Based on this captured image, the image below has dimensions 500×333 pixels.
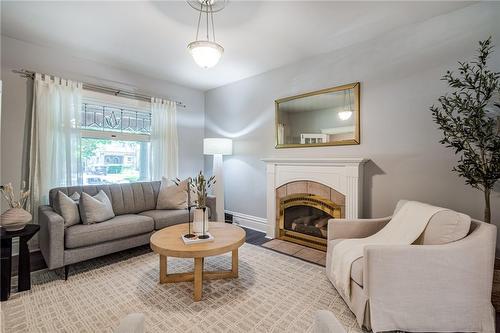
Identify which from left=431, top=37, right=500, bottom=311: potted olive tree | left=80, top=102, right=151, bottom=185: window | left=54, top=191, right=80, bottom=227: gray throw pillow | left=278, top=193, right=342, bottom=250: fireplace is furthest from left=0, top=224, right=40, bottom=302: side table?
left=431, top=37, right=500, bottom=311: potted olive tree

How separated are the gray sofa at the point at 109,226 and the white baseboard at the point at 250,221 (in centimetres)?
75

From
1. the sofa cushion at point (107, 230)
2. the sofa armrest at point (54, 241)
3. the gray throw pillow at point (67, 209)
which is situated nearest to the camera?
the sofa armrest at point (54, 241)

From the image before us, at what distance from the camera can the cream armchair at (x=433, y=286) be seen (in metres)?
1.60

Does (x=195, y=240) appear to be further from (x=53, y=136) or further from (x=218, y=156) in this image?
(x=53, y=136)

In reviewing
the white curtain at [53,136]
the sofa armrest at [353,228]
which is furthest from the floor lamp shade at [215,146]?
the sofa armrest at [353,228]

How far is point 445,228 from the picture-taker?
1.77 metres

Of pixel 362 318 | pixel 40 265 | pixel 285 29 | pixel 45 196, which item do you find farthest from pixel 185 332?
pixel 285 29

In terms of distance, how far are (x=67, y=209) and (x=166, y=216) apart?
1.09 m

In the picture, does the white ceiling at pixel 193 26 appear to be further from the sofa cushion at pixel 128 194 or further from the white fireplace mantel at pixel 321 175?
the sofa cushion at pixel 128 194

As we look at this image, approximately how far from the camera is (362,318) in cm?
167

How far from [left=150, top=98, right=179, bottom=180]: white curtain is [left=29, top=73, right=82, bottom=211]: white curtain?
1089 mm

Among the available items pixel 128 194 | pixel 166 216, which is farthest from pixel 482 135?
pixel 128 194

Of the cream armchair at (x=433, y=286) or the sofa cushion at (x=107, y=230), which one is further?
the sofa cushion at (x=107, y=230)

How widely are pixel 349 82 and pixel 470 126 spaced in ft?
4.71
